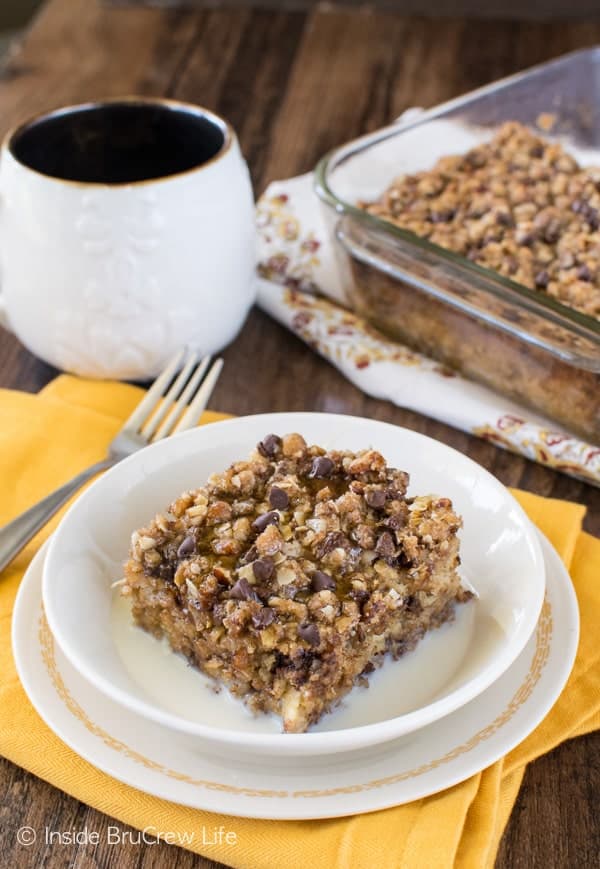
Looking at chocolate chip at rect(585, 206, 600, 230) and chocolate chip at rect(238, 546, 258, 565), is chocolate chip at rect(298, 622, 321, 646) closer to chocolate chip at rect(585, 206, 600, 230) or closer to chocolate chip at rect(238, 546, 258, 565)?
chocolate chip at rect(238, 546, 258, 565)

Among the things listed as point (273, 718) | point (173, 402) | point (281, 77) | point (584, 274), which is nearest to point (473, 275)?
point (584, 274)

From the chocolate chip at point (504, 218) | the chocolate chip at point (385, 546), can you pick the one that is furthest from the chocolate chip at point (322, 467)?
the chocolate chip at point (504, 218)

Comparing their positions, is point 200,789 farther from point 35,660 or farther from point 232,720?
point 35,660

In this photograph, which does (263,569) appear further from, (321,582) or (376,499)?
(376,499)

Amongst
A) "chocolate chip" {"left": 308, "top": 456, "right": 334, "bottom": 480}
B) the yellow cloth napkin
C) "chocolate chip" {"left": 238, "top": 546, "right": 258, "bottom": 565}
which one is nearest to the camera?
the yellow cloth napkin

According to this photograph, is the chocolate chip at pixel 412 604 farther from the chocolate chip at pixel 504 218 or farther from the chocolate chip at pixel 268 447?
the chocolate chip at pixel 504 218

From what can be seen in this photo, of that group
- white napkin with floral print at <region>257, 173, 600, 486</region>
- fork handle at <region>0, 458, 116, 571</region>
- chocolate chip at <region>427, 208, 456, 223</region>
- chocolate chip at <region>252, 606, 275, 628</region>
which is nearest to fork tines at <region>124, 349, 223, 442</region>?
fork handle at <region>0, 458, 116, 571</region>

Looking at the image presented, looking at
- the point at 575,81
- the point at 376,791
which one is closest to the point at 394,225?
the point at 575,81
